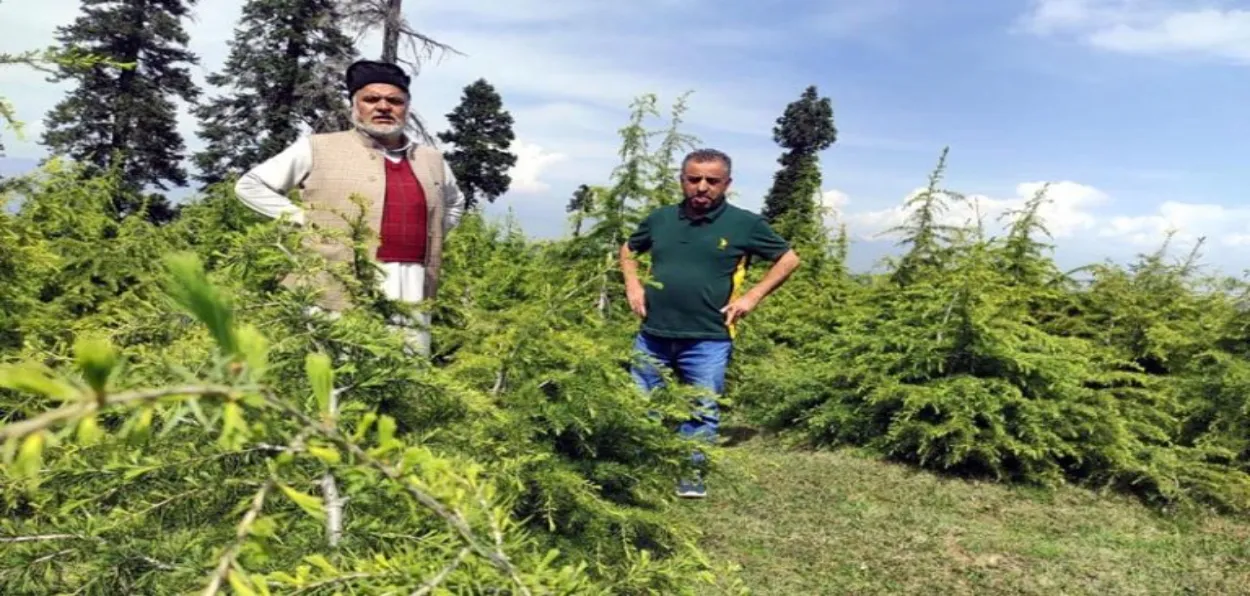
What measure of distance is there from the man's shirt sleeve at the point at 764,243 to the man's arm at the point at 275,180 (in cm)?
252

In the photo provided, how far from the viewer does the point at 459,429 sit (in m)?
1.83

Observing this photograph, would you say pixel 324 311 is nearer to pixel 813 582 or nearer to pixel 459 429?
pixel 459 429

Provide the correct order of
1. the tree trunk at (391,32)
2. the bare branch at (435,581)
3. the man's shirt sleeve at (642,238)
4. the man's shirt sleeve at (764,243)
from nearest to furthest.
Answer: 1. the bare branch at (435,581)
2. the man's shirt sleeve at (764,243)
3. the man's shirt sleeve at (642,238)
4. the tree trunk at (391,32)

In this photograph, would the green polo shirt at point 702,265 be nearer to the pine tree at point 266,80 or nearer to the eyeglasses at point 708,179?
the eyeglasses at point 708,179

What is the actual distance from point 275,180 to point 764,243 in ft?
8.92

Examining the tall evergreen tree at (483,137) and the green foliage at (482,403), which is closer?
the green foliage at (482,403)

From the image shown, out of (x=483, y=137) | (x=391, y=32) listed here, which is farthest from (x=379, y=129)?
(x=483, y=137)

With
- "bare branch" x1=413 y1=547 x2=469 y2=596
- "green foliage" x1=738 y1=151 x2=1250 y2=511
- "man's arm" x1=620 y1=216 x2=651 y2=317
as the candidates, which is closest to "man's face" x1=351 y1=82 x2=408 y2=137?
"man's arm" x1=620 y1=216 x2=651 y2=317

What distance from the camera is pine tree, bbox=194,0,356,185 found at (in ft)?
76.3

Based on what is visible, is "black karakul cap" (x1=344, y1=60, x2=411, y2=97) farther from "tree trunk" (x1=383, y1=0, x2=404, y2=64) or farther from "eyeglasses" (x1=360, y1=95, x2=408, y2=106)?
"tree trunk" (x1=383, y1=0, x2=404, y2=64)

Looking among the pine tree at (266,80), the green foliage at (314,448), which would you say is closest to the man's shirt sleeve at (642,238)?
the green foliage at (314,448)

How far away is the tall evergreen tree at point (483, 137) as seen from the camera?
42531mm

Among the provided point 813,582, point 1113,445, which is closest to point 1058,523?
point 1113,445

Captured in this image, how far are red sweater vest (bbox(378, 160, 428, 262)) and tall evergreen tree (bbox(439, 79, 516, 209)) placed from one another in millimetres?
39265
